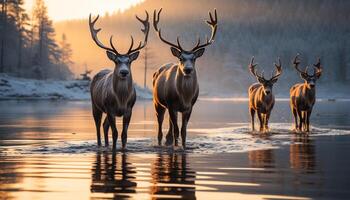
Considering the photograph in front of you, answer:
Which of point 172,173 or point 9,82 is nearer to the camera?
point 172,173

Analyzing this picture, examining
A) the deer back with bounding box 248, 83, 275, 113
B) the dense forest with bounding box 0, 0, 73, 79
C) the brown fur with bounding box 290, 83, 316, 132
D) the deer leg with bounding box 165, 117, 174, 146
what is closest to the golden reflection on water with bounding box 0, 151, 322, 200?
the deer leg with bounding box 165, 117, 174, 146

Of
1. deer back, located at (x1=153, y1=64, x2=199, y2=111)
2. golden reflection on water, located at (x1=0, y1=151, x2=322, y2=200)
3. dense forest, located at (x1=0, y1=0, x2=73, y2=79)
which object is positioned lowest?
golden reflection on water, located at (x1=0, y1=151, x2=322, y2=200)

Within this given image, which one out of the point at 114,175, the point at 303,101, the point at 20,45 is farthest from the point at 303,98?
the point at 20,45

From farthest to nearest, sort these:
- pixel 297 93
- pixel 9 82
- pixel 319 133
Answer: pixel 9 82, pixel 297 93, pixel 319 133

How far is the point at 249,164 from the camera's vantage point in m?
15.0

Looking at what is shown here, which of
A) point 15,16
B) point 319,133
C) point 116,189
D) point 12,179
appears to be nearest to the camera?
point 116,189

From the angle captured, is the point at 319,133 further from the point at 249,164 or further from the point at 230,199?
the point at 230,199

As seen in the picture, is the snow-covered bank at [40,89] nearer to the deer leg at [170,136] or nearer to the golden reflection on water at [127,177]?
the deer leg at [170,136]

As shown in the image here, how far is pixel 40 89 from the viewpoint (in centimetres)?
8531

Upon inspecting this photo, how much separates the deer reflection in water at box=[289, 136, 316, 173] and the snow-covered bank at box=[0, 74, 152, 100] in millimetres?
61074

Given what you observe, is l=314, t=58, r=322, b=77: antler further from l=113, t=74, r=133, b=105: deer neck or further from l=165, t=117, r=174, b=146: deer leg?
l=113, t=74, r=133, b=105: deer neck

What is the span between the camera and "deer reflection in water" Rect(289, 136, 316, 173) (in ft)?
48.0

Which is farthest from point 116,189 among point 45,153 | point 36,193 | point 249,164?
point 45,153

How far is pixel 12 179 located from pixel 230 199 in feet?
13.4
